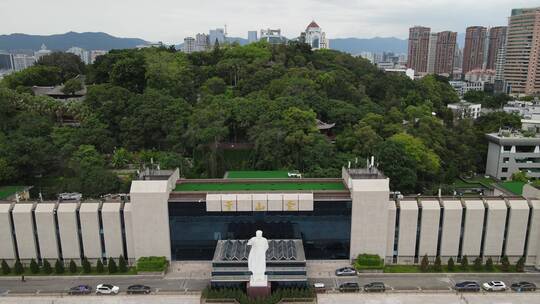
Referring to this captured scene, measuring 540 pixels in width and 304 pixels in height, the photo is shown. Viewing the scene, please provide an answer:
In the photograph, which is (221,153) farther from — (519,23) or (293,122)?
(519,23)

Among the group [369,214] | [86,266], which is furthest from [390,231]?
[86,266]

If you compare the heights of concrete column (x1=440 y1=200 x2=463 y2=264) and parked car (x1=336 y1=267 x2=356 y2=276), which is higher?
concrete column (x1=440 y1=200 x2=463 y2=264)

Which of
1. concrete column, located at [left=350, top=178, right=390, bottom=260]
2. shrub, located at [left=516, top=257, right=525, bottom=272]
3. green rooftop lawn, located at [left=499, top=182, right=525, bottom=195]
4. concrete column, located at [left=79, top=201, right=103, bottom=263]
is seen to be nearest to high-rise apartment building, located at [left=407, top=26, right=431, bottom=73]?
green rooftop lawn, located at [left=499, top=182, right=525, bottom=195]

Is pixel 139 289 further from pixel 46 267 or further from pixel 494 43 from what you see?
pixel 494 43

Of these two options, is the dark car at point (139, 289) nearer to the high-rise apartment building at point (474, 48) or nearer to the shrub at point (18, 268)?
the shrub at point (18, 268)

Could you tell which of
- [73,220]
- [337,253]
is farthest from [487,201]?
[73,220]

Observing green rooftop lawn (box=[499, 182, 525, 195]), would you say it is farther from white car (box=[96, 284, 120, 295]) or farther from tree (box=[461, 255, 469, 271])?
white car (box=[96, 284, 120, 295])
